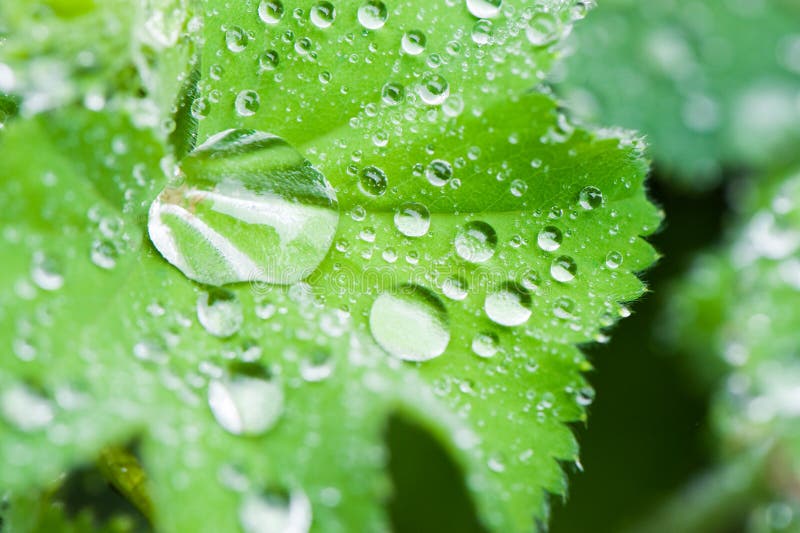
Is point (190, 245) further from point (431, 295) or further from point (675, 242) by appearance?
point (675, 242)

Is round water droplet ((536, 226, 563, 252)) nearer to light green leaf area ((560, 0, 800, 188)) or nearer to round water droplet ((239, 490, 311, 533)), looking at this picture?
round water droplet ((239, 490, 311, 533))

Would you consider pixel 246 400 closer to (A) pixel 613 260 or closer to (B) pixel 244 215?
(B) pixel 244 215

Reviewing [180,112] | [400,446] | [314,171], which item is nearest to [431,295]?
[314,171]

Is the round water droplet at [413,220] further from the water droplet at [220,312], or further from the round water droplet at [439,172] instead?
the water droplet at [220,312]

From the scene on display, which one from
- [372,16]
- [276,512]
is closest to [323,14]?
[372,16]

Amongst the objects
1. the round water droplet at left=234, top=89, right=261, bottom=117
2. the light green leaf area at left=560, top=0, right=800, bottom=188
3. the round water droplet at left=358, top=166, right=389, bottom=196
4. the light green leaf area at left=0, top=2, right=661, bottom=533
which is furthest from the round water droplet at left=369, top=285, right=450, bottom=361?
the light green leaf area at left=560, top=0, right=800, bottom=188

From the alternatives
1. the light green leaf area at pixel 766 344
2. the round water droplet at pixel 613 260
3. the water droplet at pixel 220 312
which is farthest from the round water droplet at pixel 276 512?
the light green leaf area at pixel 766 344

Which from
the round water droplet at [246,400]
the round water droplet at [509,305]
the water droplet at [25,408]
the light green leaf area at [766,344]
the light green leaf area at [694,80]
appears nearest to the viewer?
the water droplet at [25,408]
